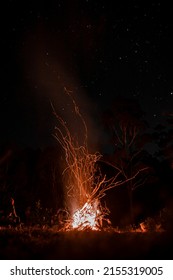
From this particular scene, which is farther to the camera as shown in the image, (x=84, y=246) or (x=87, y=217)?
(x=87, y=217)

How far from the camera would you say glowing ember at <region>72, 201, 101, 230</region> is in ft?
33.0

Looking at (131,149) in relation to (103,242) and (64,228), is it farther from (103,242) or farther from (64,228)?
(103,242)

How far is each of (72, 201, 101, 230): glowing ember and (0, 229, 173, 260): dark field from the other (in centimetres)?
198

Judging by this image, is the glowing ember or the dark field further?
the glowing ember

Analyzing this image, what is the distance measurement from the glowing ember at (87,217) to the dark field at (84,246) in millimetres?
1983

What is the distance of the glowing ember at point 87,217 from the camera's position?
10.1 metres

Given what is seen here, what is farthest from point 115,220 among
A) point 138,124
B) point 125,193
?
point 138,124

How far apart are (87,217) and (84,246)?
3269 mm

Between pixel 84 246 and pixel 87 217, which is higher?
pixel 87 217

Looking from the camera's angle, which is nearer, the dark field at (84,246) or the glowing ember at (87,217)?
the dark field at (84,246)

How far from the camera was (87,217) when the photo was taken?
10.2 metres

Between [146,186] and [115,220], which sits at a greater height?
[146,186]
